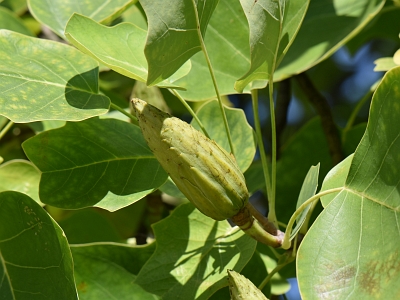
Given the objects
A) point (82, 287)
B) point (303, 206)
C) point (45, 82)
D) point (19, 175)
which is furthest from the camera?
point (19, 175)

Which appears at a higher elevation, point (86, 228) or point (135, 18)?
point (135, 18)

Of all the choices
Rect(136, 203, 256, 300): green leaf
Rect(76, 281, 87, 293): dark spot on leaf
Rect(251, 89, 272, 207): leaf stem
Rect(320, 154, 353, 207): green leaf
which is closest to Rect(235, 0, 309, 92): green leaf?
Rect(251, 89, 272, 207): leaf stem

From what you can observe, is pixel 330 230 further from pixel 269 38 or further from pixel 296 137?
pixel 296 137

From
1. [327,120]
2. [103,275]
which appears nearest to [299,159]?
[327,120]

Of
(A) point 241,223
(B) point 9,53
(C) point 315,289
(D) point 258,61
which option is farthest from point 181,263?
(B) point 9,53

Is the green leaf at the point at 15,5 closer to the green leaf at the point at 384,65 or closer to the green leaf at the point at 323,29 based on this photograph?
the green leaf at the point at 323,29

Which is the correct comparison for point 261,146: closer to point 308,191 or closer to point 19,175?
point 308,191
